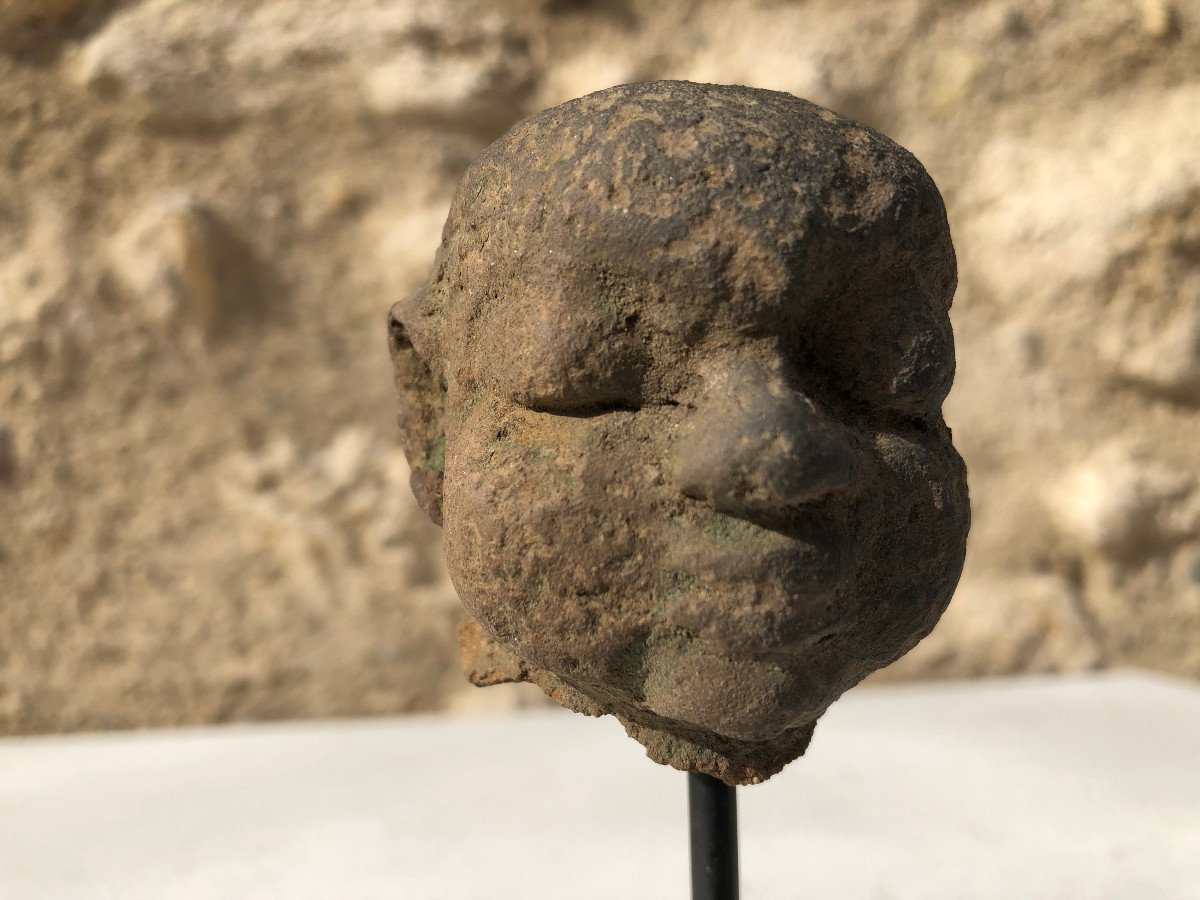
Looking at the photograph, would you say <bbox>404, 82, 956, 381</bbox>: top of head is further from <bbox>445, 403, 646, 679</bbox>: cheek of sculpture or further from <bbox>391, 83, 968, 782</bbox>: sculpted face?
<bbox>445, 403, 646, 679</bbox>: cheek of sculpture

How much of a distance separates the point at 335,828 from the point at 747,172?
4.00 feet

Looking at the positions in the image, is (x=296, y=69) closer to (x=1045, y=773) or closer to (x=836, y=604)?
(x=836, y=604)

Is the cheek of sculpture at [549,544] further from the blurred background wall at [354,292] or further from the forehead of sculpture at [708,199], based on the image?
the blurred background wall at [354,292]

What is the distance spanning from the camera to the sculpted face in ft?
3.10

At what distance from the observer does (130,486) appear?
6.95 ft

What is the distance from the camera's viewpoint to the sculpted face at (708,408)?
946 millimetres

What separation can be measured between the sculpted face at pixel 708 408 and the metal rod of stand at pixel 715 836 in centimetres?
19

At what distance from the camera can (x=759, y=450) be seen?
911mm

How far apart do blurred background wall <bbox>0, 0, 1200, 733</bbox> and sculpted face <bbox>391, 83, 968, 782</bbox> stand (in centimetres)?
119

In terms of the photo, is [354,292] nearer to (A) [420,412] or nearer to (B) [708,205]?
(A) [420,412]

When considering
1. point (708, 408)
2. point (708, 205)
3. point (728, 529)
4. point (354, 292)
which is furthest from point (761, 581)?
point (354, 292)

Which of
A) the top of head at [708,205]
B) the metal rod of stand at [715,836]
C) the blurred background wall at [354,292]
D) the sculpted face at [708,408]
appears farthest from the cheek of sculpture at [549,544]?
the blurred background wall at [354,292]

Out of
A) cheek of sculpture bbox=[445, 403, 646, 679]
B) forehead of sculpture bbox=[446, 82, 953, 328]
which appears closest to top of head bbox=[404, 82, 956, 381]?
forehead of sculpture bbox=[446, 82, 953, 328]

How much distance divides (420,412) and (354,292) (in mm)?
1009
